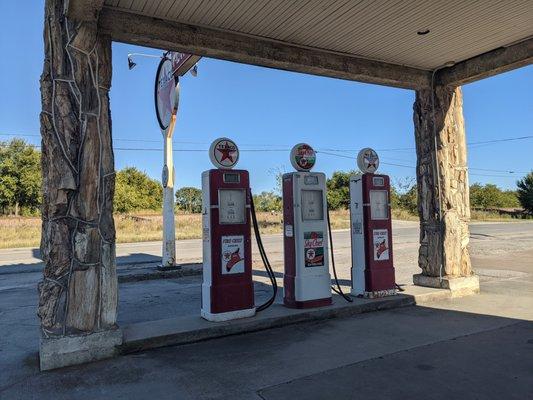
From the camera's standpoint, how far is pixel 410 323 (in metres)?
6.36

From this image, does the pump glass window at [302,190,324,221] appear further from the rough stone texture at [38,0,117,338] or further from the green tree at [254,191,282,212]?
the green tree at [254,191,282,212]

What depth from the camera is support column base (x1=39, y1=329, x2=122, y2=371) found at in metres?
4.75

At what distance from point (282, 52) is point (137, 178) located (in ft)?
200

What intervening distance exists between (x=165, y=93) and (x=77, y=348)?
839 centimetres

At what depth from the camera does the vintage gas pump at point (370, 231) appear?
755 cm

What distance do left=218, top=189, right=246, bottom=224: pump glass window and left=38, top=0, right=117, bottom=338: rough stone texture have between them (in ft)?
5.12

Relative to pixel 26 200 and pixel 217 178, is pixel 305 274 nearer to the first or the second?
pixel 217 178

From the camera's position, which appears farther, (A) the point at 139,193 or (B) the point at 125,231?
(A) the point at 139,193

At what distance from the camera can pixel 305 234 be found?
689cm

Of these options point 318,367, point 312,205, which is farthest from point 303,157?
point 318,367

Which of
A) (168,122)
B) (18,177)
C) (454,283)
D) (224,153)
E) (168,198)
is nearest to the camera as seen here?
(224,153)

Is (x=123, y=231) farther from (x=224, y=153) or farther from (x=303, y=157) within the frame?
(x=224, y=153)

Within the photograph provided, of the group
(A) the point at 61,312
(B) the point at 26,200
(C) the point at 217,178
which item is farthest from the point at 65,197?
(B) the point at 26,200

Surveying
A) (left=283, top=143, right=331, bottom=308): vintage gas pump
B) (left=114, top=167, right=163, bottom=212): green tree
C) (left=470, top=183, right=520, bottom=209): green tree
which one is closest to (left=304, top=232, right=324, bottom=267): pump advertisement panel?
(left=283, top=143, right=331, bottom=308): vintage gas pump
